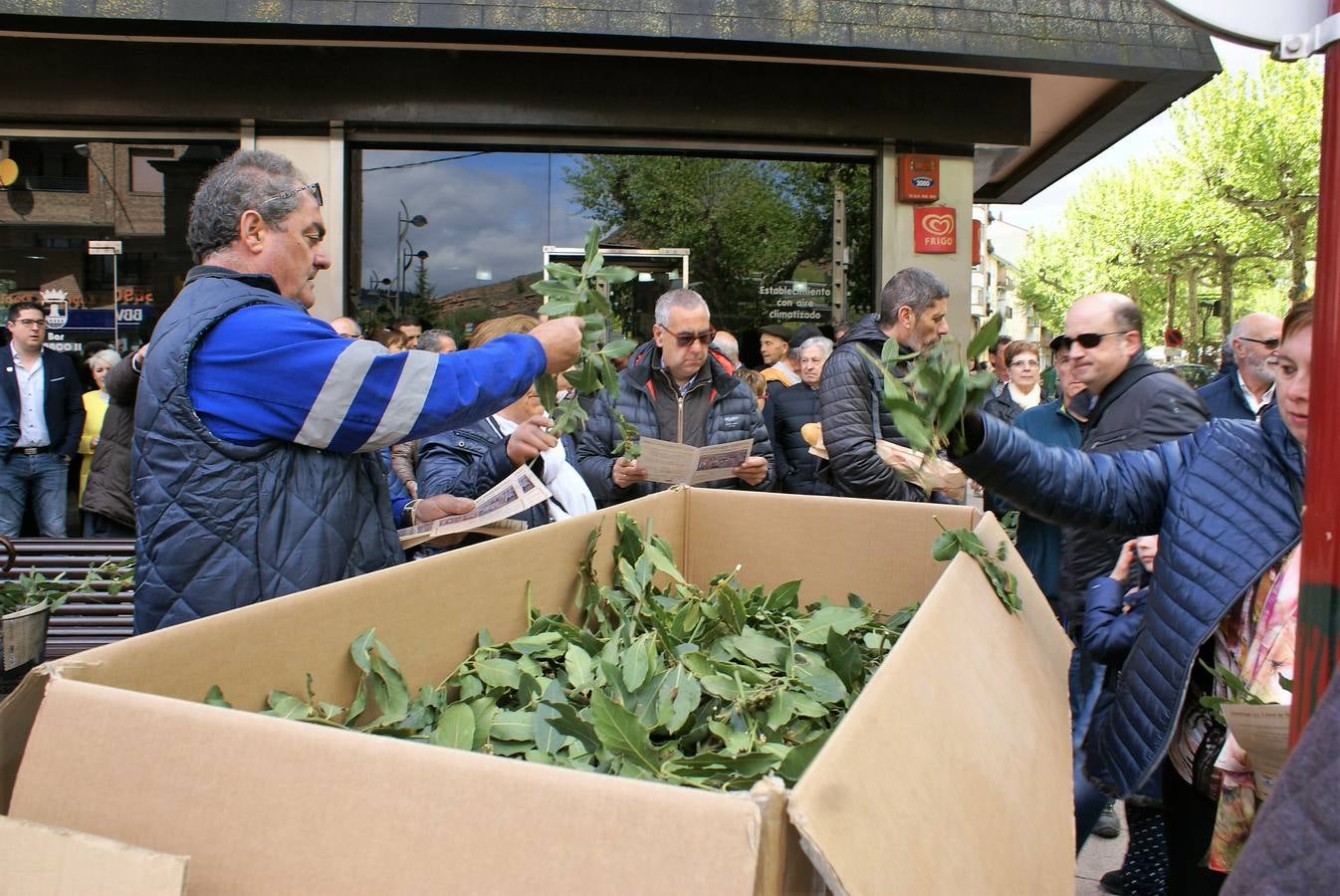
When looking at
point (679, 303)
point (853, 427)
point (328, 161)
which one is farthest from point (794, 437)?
point (328, 161)

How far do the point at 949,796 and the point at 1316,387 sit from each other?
58cm

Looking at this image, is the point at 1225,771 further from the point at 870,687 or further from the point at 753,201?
the point at 753,201

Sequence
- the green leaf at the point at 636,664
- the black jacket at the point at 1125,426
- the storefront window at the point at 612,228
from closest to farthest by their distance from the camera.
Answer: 1. the green leaf at the point at 636,664
2. the black jacket at the point at 1125,426
3. the storefront window at the point at 612,228

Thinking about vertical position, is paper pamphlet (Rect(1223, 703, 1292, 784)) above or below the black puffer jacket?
below

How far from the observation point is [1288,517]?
190 cm

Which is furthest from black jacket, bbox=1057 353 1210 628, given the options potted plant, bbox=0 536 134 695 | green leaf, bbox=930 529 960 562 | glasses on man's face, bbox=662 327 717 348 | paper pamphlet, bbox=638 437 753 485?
potted plant, bbox=0 536 134 695

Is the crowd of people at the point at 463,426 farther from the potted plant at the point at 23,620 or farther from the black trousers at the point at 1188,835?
the potted plant at the point at 23,620

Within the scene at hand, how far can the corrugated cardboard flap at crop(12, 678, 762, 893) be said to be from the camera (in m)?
0.84

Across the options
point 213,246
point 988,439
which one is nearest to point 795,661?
point 988,439

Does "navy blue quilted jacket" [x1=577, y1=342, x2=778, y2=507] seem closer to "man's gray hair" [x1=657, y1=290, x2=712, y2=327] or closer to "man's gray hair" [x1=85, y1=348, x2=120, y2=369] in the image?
"man's gray hair" [x1=657, y1=290, x2=712, y2=327]

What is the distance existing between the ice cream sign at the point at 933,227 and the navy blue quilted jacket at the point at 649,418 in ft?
15.7

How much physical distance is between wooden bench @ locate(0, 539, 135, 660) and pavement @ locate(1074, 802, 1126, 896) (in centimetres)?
342

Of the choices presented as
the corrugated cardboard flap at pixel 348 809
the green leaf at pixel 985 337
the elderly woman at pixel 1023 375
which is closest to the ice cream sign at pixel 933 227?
the elderly woman at pixel 1023 375

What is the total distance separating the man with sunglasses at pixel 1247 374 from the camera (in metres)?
4.84
